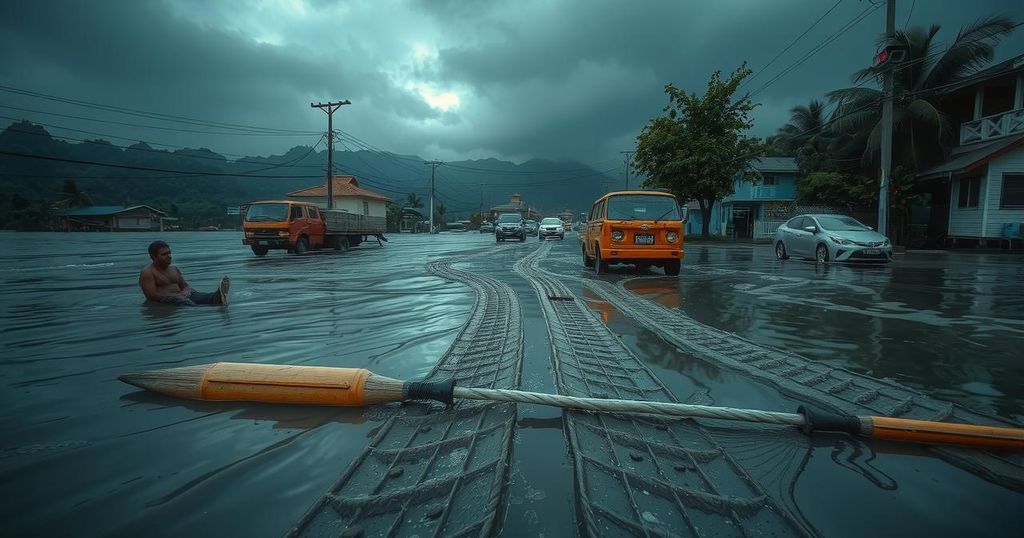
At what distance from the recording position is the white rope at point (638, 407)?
7.52 feet

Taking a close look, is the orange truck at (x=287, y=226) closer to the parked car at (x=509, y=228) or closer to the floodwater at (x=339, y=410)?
the floodwater at (x=339, y=410)

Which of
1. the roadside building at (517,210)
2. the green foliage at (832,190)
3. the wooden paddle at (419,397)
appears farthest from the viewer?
the roadside building at (517,210)

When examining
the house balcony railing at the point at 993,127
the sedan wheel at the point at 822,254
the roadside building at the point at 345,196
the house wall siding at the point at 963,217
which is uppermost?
the house balcony railing at the point at 993,127

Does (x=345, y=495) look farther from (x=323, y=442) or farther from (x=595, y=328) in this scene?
(x=595, y=328)

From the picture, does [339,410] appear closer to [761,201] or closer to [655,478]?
[655,478]

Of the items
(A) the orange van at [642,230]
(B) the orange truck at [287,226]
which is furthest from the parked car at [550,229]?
(A) the orange van at [642,230]

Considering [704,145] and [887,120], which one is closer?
[887,120]

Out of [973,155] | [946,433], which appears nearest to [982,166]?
[973,155]

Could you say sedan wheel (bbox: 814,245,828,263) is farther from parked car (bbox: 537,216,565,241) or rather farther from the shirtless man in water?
parked car (bbox: 537,216,565,241)

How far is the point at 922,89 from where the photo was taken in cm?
2267

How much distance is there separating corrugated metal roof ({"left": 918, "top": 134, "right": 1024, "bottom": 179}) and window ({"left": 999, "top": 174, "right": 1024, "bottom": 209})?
1203 millimetres

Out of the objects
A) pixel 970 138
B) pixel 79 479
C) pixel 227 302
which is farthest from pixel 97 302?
pixel 970 138

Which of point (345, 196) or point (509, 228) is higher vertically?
point (345, 196)

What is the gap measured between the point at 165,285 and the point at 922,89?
31051mm
